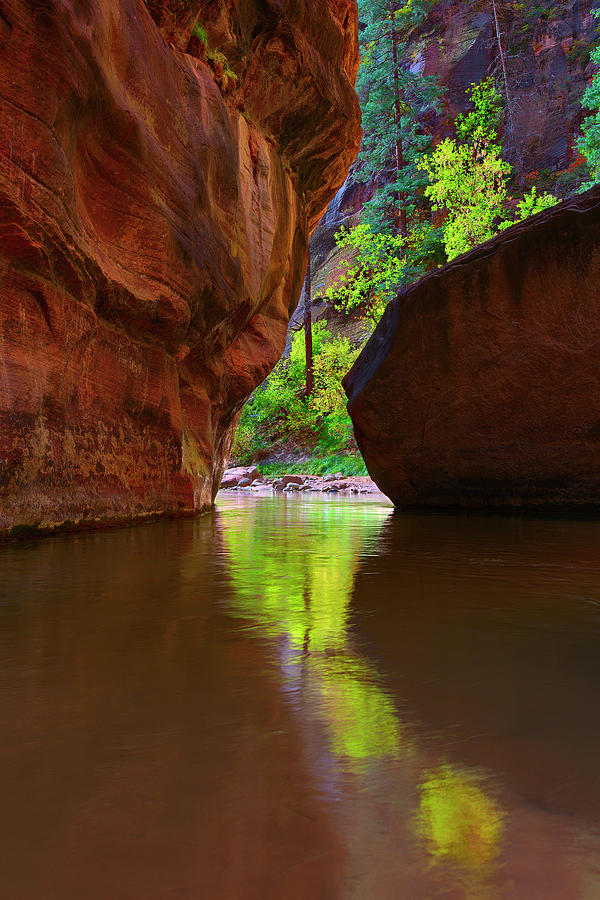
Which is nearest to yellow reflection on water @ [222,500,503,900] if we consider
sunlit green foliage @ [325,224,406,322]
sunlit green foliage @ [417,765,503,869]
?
sunlit green foliage @ [417,765,503,869]

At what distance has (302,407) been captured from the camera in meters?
22.9

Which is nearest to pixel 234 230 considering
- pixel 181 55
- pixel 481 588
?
pixel 181 55

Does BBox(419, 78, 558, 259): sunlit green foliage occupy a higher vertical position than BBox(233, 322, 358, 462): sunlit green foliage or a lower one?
higher

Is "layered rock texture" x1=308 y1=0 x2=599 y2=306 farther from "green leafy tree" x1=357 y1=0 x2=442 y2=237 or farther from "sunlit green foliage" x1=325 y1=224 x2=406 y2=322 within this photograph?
"sunlit green foliage" x1=325 y1=224 x2=406 y2=322

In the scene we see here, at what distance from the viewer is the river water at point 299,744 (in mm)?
658

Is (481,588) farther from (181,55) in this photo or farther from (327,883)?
(181,55)

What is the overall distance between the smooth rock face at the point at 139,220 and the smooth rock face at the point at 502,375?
7.47 ft

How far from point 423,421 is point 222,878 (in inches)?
280

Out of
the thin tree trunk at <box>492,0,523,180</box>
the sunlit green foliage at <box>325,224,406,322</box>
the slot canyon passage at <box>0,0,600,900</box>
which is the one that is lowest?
the slot canyon passage at <box>0,0,600,900</box>

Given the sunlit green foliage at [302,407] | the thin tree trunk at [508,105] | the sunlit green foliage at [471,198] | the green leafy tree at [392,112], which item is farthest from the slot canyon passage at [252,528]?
the thin tree trunk at [508,105]

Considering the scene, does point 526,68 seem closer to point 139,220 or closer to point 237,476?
point 237,476

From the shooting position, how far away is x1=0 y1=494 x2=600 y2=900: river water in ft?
2.16

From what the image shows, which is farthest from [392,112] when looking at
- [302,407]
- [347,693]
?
[347,693]

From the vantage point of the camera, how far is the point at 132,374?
5398 millimetres
